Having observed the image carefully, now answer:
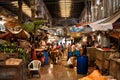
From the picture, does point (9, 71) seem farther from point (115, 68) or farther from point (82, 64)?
point (82, 64)

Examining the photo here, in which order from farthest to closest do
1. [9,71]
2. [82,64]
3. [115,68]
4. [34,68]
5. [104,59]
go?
1. [82,64]
2. [34,68]
3. [104,59]
4. [115,68]
5. [9,71]

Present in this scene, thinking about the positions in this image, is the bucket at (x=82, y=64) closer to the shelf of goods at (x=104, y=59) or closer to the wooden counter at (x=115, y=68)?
the shelf of goods at (x=104, y=59)

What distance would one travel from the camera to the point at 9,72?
802cm

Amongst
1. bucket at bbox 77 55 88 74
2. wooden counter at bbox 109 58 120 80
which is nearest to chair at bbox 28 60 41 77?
bucket at bbox 77 55 88 74

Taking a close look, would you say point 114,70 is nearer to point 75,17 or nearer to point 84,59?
point 84,59

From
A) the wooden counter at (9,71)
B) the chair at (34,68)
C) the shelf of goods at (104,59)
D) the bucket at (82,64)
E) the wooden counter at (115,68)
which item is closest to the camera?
the wooden counter at (9,71)

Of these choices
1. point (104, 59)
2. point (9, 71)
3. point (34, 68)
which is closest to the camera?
point (9, 71)

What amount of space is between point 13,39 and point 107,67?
5639 mm

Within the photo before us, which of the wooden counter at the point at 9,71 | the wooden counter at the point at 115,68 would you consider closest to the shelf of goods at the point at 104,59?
the wooden counter at the point at 115,68

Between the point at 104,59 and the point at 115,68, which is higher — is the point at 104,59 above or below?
below

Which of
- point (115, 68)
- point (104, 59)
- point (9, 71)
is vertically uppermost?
point (9, 71)

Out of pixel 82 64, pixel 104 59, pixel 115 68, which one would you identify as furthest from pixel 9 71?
pixel 82 64

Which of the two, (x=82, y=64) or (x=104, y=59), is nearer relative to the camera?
(x=104, y=59)

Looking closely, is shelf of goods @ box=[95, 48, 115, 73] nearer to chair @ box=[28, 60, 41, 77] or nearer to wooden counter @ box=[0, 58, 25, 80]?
chair @ box=[28, 60, 41, 77]
